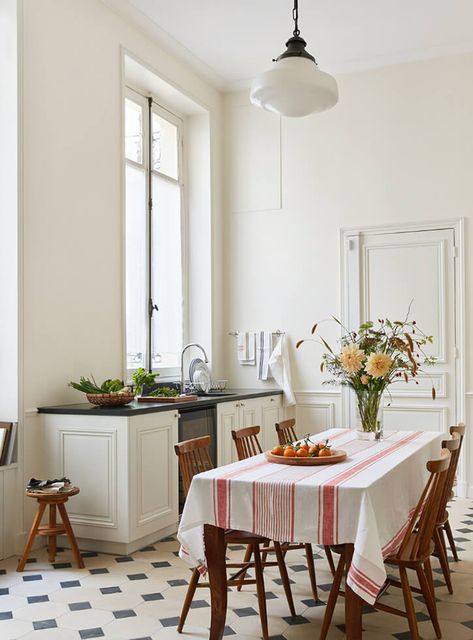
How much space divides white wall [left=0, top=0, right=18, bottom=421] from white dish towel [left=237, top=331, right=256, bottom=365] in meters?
2.90

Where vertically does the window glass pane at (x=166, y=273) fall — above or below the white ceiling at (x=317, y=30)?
below

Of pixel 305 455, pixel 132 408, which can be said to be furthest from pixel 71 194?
pixel 305 455

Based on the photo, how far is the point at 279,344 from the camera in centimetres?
682

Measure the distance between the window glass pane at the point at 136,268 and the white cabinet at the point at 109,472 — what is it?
1.59 metres

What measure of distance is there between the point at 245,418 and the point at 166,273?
164 cm

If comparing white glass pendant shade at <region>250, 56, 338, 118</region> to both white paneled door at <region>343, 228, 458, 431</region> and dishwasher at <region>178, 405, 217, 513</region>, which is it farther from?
white paneled door at <region>343, 228, 458, 431</region>

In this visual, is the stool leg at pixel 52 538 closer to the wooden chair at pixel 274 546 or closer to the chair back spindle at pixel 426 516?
the wooden chair at pixel 274 546

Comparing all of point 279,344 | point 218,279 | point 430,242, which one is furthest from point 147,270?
point 430,242

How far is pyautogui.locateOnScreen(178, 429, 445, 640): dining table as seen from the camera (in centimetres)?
270

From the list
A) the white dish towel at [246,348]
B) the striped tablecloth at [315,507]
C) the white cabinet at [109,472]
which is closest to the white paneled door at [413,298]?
the white dish towel at [246,348]

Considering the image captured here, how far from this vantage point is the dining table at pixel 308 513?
270cm

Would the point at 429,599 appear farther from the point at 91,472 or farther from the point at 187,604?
the point at 91,472

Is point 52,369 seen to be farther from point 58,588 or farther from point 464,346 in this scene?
point 464,346

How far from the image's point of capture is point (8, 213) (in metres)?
4.58
